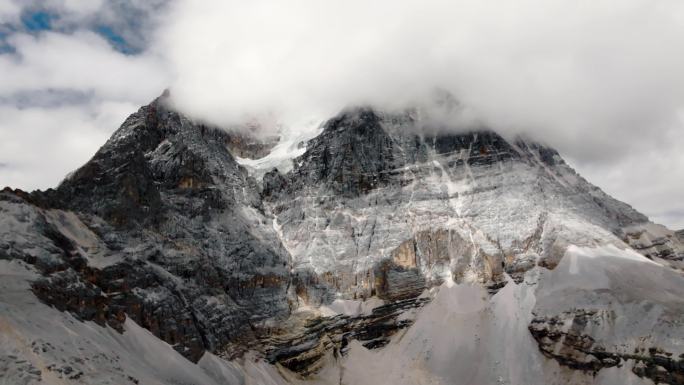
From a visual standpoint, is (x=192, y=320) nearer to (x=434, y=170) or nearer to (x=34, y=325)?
(x=34, y=325)

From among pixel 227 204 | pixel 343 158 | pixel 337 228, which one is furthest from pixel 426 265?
pixel 227 204

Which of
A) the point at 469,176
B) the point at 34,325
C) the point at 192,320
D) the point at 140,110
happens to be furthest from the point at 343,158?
the point at 34,325

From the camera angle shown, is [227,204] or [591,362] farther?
[227,204]

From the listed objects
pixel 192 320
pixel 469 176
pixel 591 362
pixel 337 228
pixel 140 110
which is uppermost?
pixel 140 110

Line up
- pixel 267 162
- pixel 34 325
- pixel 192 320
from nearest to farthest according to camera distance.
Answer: pixel 34 325, pixel 192 320, pixel 267 162

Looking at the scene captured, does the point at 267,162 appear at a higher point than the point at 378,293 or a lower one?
higher

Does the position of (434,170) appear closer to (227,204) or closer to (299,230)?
(299,230)

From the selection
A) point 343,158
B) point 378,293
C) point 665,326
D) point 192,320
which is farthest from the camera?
point 343,158
